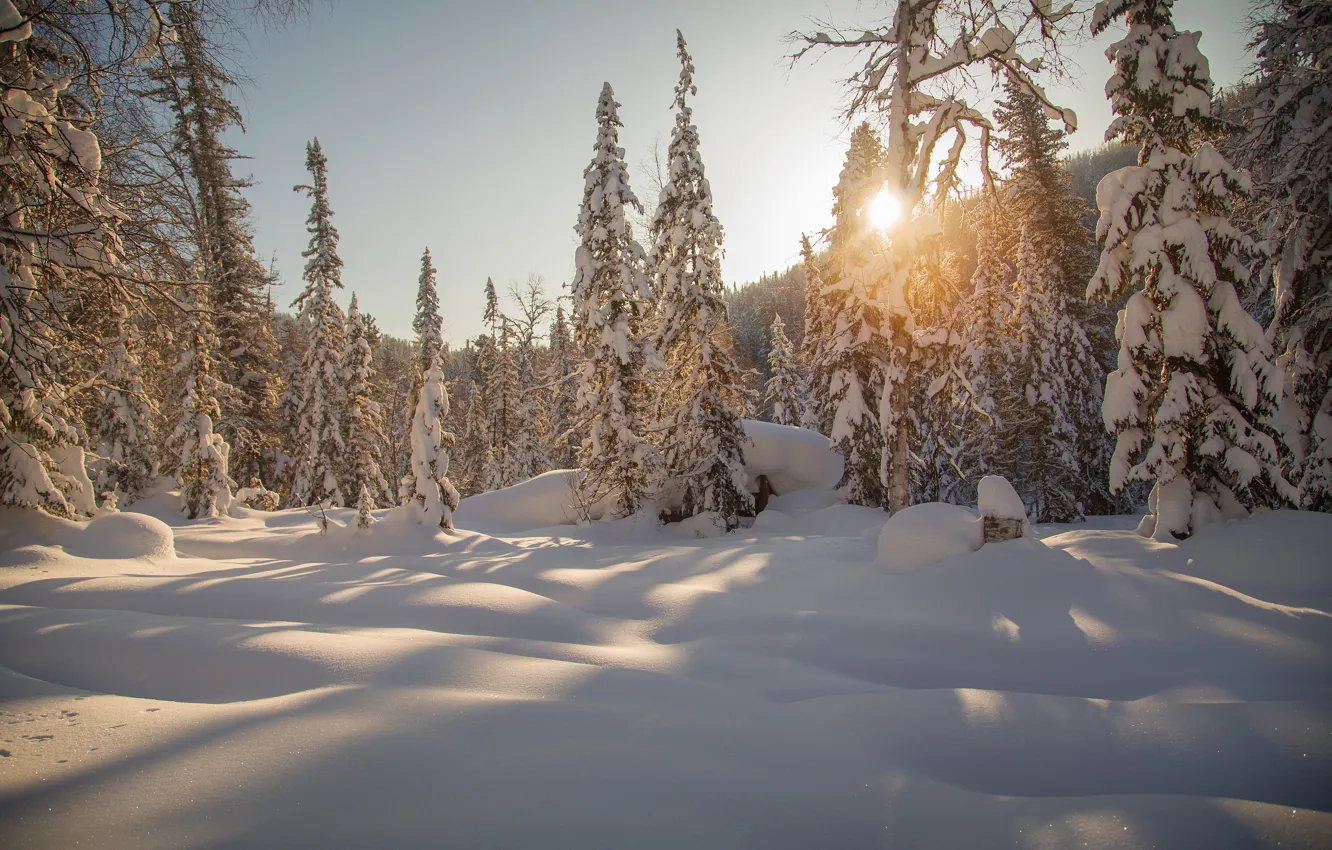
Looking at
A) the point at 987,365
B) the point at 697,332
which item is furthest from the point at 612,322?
the point at 987,365

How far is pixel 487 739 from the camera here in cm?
291

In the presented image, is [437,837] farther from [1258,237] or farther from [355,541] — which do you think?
[1258,237]

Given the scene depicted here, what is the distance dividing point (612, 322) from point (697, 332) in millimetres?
2514

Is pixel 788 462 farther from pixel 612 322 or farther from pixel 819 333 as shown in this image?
pixel 612 322

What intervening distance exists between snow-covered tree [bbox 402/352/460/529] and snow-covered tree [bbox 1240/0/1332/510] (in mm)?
16583

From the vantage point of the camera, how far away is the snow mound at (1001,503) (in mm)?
6797

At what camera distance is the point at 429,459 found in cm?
1347

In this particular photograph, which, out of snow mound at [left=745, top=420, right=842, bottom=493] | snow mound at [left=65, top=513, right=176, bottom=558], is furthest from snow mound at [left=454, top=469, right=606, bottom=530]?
snow mound at [left=65, top=513, right=176, bottom=558]

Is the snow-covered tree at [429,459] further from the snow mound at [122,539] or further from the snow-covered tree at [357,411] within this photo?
the snow-covered tree at [357,411]

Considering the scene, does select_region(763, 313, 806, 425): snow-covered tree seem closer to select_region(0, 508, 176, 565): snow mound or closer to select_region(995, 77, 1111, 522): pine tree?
select_region(995, 77, 1111, 522): pine tree

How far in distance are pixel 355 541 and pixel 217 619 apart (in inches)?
329

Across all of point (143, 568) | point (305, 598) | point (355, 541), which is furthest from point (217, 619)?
point (355, 541)

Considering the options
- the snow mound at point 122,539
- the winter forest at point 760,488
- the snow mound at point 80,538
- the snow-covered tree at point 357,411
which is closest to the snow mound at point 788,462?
the winter forest at point 760,488

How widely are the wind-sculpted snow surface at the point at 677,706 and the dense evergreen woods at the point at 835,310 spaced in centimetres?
251
